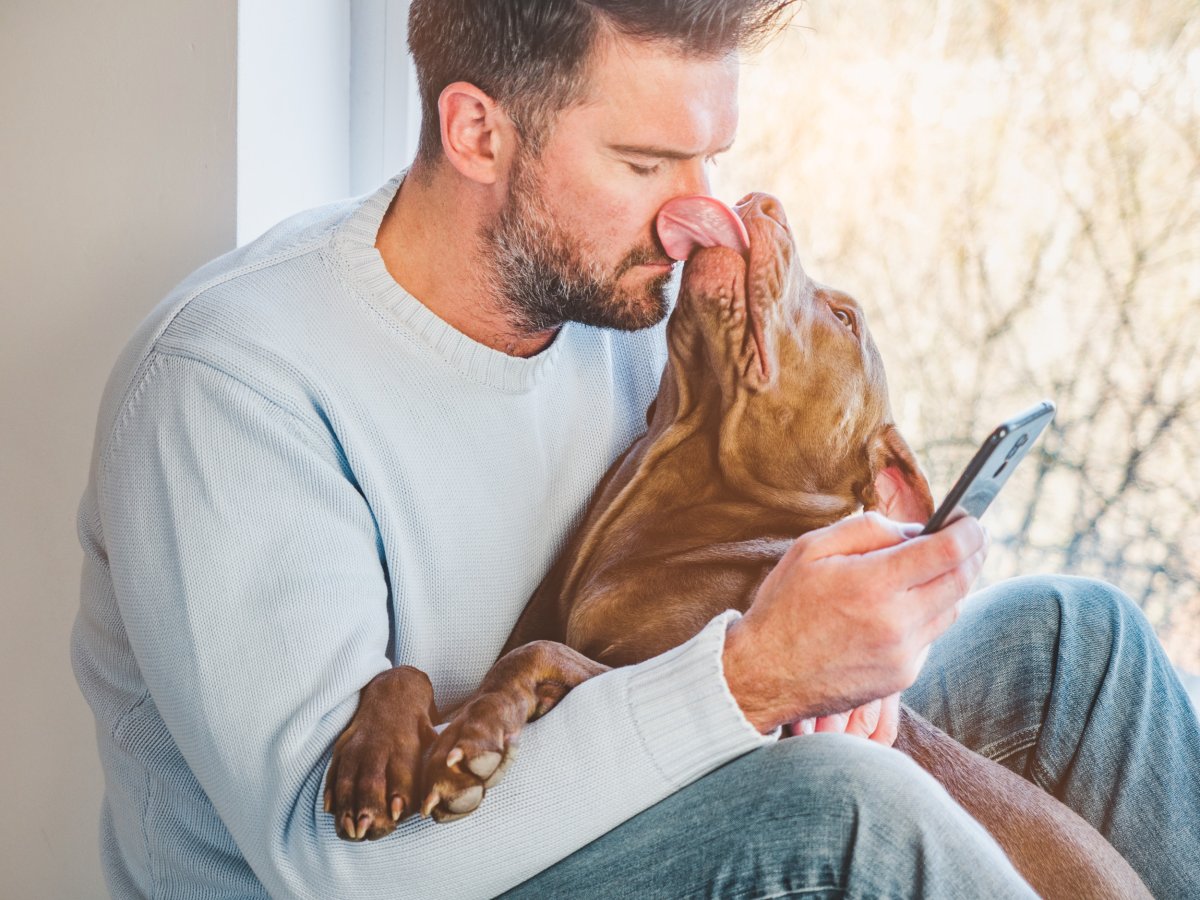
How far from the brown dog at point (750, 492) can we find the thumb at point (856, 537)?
26 centimetres

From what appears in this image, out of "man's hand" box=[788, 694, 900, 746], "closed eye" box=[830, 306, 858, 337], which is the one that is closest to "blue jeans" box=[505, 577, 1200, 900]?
"man's hand" box=[788, 694, 900, 746]

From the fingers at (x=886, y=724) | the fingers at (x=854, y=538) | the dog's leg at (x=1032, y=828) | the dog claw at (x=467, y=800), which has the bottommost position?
the dog's leg at (x=1032, y=828)

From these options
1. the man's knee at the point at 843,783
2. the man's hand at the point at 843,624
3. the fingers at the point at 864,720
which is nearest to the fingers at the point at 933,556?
the man's hand at the point at 843,624

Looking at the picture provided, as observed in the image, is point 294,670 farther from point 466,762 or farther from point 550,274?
point 550,274

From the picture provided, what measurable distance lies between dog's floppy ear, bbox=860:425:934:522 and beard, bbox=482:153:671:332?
0.39 meters

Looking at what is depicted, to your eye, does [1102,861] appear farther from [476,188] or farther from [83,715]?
[83,715]

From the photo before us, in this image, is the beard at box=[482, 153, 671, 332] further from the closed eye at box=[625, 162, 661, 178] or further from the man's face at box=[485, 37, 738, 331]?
the closed eye at box=[625, 162, 661, 178]

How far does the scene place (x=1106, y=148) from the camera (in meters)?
2.10

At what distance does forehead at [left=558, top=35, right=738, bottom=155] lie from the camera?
62.7 inches

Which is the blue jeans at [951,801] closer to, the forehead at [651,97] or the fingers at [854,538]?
the fingers at [854,538]

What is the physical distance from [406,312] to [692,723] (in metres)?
0.74

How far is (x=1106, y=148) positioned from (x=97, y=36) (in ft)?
5.66

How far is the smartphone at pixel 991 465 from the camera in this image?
126 centimetres

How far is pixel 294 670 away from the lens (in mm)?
1379
